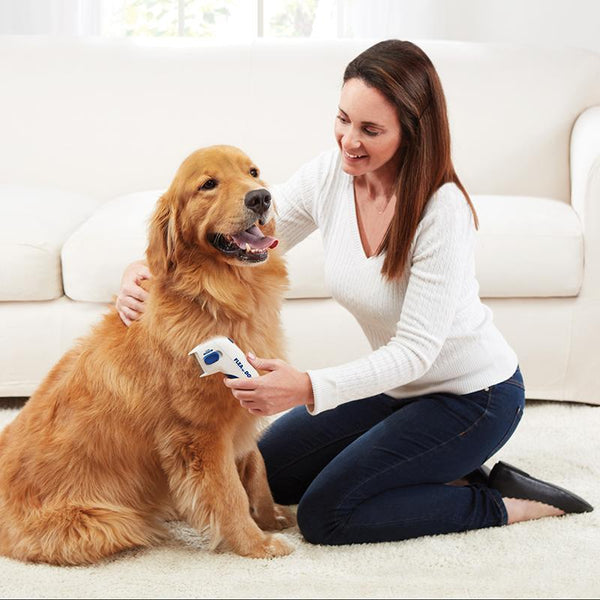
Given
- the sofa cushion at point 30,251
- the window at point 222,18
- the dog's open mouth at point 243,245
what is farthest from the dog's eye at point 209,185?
the window at point 222,18

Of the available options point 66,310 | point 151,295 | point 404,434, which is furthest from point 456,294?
point 66,310

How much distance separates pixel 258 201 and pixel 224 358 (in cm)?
34

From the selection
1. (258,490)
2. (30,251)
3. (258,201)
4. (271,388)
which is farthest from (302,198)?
(30,251)

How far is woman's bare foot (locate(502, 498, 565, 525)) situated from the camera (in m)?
2.16

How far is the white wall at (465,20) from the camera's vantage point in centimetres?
478

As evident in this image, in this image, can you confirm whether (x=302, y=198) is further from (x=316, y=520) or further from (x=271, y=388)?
(x=316, y=520)

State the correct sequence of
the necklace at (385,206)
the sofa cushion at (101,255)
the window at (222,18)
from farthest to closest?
the window at (222,18) < the sofa cushion at (101,255) < the necklace at (385,206)

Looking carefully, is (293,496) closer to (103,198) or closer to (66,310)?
(66,310)

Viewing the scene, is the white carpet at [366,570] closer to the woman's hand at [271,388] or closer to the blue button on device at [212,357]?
the woman's hand at [271,388]

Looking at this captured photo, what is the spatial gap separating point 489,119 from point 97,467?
2442 millimetres

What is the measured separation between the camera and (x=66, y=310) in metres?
2.98

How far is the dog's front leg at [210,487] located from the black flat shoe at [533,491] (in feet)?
2.12

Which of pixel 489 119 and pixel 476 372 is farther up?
pixel 489 119

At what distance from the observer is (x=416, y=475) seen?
6.81 ft
